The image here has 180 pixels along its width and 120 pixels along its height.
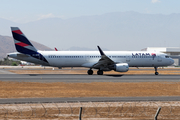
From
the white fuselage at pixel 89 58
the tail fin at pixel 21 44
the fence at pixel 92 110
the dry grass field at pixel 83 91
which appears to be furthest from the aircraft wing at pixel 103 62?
the fence at pixel 92 110

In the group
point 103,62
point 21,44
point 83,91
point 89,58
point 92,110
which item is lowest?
point 92,110

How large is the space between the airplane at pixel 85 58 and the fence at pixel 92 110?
25709 mm

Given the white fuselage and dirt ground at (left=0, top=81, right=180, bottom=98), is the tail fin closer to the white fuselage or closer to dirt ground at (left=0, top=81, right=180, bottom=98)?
the white fuselage

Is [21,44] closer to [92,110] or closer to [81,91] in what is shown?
[81,91]

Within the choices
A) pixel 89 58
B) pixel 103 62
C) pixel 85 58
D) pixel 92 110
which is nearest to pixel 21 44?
pixel 85 58

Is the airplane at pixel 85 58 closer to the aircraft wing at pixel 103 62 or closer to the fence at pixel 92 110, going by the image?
the aircraft wing at pixel 103 62

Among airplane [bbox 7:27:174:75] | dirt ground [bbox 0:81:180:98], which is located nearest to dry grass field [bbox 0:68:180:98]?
dirt ground [bbox 0:81:180:98]

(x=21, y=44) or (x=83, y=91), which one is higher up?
(x=21, y=44)

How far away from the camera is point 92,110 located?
16.8 metres

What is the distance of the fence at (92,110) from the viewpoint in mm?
15141

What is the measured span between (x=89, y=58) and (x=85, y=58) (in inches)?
30.1

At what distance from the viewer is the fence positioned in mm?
15141

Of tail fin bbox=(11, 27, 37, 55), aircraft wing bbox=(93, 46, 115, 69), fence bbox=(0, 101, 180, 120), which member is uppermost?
tail fin bbox=(11, 27, 37, 55)

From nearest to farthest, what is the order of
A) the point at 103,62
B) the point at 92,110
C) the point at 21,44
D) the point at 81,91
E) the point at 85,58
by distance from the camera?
the point at 92,110 < the point at 81,91 < the point at 103,62 < the point at 21,44 < the point at 85,58
